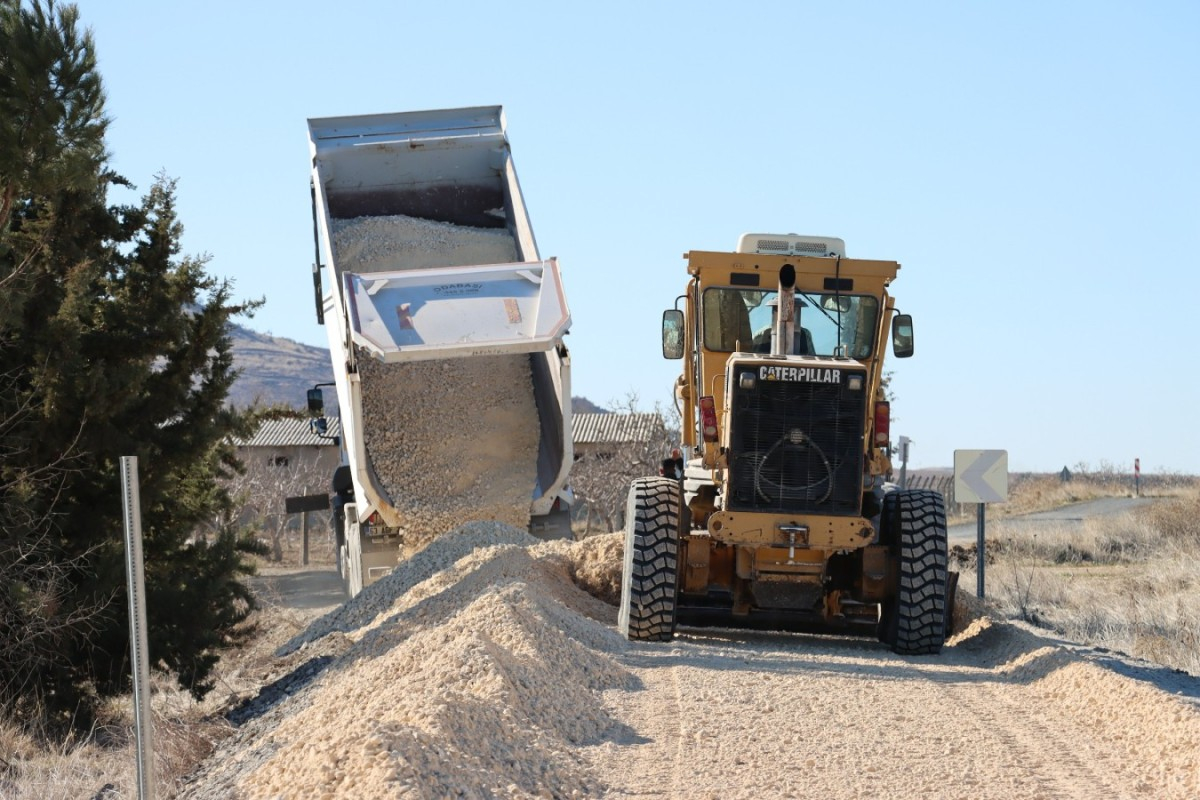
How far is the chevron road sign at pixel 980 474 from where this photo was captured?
15188mm

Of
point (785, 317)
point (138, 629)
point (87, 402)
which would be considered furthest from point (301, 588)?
point (138, 629)

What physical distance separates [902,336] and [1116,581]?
39.9 ft

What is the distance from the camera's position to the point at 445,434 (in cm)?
1517

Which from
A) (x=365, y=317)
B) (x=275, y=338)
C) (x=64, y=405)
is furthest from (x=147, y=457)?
(x=275, y=338)

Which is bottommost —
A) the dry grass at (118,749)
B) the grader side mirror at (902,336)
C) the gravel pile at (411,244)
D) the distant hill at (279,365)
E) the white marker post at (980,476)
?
the dry grass at (118,749)

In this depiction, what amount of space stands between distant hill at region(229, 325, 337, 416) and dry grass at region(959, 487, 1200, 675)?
418 ft

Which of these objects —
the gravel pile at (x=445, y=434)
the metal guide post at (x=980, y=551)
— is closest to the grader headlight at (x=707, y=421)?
the gravel pile at (x=445, y=434)

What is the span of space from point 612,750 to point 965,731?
6.69 feet

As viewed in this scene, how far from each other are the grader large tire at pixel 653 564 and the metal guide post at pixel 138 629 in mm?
5855

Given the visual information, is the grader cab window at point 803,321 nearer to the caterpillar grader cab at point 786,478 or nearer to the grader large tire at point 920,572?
the caterpillar grader cab at point 786,478

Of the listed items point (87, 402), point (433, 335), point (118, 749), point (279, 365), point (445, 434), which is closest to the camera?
point (118, 749)

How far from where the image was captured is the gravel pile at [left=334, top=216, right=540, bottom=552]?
14852 mm

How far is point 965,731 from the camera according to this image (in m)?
7.84

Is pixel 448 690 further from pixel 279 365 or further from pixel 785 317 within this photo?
pixel 279 365
